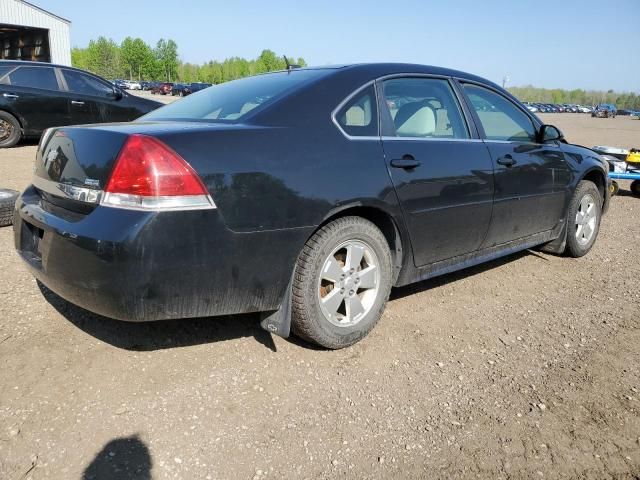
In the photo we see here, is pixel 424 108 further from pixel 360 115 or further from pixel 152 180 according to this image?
pixel 152 180

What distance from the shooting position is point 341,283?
9.29 feet

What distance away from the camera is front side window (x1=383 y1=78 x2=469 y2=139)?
313 cm

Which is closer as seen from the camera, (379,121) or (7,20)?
(379,121)

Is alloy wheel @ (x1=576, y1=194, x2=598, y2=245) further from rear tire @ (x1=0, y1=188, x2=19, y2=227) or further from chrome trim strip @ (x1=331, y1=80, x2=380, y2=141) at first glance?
rear tire @ (x1=0, y1=188, x2=19, y2=227)

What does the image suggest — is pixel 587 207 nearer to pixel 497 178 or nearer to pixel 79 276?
pixel 497 178

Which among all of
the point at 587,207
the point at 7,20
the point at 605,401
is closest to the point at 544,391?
the point at 605,401

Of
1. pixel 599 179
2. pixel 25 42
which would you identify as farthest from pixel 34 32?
pixel 599 179

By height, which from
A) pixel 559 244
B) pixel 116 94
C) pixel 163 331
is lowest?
pixel 163 331

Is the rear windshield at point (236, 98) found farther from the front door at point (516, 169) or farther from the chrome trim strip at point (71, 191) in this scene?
the front door at point (516, 169)

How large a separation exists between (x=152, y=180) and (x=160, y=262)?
350 mm

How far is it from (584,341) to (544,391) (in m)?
0.77

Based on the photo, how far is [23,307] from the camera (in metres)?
3.27

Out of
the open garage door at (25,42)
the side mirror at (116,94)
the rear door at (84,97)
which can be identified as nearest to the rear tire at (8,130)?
the rear door at (84,97)

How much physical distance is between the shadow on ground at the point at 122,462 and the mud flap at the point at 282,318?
83cm
